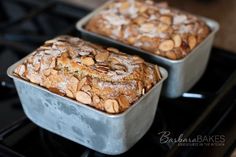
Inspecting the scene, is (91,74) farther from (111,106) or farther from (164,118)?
(164,118)

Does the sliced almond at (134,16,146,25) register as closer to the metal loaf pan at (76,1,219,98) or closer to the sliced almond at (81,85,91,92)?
the metal loaf pan at (76,1,219,98)

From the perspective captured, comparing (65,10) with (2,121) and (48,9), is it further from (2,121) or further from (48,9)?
(2,121)

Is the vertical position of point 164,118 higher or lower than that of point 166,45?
lower

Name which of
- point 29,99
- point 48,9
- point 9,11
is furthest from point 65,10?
point 29,99

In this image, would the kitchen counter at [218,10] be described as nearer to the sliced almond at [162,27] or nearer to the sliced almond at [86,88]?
the sliced almond at [162,27]

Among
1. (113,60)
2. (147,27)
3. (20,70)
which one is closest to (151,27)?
(147,27)
